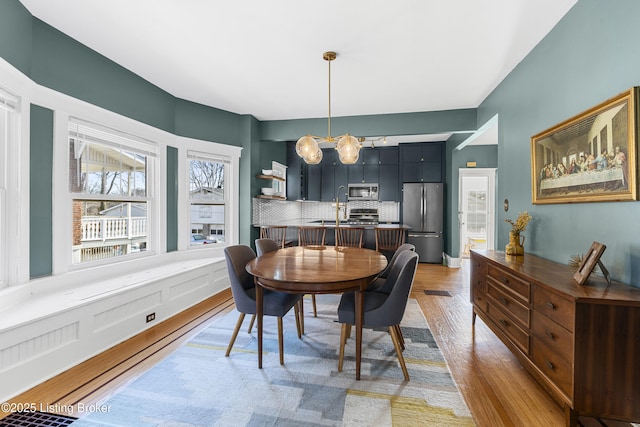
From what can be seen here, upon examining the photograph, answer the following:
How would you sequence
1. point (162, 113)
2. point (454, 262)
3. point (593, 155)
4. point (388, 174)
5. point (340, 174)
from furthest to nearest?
point (340, 174)
point (388, 174)
point (454, 262)
point (162, 113)
point (593, 155)

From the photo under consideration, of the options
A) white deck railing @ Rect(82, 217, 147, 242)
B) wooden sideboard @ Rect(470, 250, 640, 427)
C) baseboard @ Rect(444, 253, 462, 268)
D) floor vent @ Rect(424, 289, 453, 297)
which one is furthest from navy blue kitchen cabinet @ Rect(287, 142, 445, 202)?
wooden sideboard @ Rect(470, 250, 640, 427)

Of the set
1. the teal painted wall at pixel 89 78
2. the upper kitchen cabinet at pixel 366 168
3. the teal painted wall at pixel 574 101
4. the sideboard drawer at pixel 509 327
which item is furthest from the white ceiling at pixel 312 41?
the upper kitchen cabinet at pixel 366 168

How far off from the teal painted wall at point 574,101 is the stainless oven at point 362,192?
141 inches

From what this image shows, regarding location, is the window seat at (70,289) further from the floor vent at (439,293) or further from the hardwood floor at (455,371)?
the floor vent at (439,293)

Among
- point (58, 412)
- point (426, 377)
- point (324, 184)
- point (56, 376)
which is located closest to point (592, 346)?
point (426, 377)

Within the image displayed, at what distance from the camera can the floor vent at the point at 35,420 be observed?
1.49 meters

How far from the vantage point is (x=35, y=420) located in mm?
1530

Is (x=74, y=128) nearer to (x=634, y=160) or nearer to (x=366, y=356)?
(x=366, y=356)

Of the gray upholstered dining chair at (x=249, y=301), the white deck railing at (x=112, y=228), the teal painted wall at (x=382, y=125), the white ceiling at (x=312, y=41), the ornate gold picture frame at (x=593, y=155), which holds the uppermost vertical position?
the white ceiling at (x=312, y=41)

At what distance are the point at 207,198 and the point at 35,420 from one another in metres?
2.93

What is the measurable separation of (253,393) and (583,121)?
282 cm

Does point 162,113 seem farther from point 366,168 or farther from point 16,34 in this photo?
point 366,168

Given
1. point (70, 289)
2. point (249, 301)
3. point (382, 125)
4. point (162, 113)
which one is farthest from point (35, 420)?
point (382, 125)

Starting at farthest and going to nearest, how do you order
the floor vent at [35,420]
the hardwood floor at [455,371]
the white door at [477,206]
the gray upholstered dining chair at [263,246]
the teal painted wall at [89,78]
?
the white door at [477,206] → the gray upholstered dining chair at [263,246] → the teal painted wall at [89,78] → the hardwood floor at [455,371] → the floor vent at [35,420]
